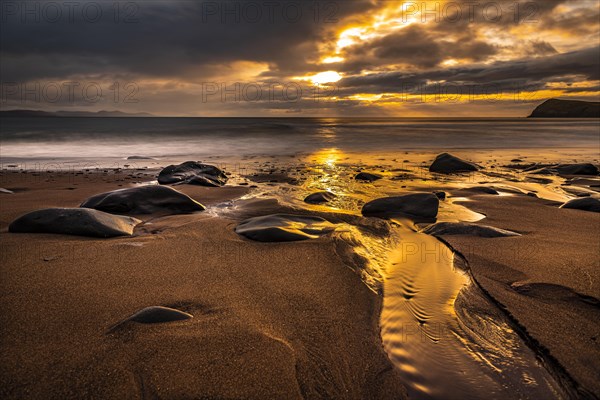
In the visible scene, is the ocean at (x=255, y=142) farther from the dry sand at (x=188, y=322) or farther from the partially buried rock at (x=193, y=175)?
the dry sand at (x=188, y=322)

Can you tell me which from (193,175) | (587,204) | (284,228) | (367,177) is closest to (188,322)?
(284,228)

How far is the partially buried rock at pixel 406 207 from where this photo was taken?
196 inches

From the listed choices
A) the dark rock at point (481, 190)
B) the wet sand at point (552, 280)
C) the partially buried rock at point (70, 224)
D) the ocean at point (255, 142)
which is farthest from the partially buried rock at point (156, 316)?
the ocean at point (255, 142)

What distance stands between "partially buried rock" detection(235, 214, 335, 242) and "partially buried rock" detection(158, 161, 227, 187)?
3819mm

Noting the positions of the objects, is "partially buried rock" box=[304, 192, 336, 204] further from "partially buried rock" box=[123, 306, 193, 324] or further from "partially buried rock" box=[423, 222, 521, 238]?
"partially buried rock" box=[123, 306, 193, 324]

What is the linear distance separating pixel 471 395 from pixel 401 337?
518 millimetres

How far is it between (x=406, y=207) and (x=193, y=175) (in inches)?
205

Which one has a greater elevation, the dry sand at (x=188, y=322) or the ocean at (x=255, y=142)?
the ocean at (x=255, y=142)

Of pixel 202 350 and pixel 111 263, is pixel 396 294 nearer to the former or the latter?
pixel 202 350

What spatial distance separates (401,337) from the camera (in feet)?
6.99

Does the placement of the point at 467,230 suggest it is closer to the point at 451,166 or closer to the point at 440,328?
the point at 440,328

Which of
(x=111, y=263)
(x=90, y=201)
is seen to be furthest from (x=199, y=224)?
(x=90, y=201)

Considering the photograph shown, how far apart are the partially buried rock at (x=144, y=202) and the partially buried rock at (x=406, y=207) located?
2542 mm

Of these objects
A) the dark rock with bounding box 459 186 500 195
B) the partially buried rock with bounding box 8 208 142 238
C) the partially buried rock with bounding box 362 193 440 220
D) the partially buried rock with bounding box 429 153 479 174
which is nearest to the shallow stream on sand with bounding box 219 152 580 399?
the partially buried rock with bounding box 362 193 440 220
